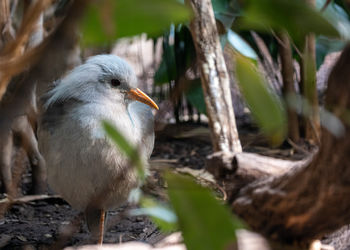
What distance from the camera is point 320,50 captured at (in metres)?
4.23

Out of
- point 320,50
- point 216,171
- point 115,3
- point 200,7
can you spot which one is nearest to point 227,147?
point 200,7

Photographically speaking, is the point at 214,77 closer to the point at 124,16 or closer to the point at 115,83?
the point at 115,83

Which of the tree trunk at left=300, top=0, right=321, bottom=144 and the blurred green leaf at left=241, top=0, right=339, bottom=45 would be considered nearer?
the blurred green leaf at left=241, top=0, right=339, bottom=45

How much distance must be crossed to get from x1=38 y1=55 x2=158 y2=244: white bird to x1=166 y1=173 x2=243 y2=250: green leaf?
1738mm

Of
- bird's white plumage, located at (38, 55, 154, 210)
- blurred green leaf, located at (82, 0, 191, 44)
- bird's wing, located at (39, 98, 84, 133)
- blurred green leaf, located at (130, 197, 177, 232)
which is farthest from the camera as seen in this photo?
bird's wing, located at (39, 98, 84, 133)

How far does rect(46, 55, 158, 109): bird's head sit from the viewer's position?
7.95 feet

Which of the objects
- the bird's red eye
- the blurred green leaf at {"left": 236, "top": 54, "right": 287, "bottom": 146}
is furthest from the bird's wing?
the blurred green leaf at {"left": 236, "top": 54, "right": 287, "bottom": 146}

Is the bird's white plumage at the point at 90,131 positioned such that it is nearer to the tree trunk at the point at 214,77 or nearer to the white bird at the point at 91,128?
the white bird at the point at 91,128

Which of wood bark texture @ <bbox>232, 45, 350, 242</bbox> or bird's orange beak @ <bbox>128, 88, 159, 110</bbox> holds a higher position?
wood bark texture @ <bbox>232, 45, 350, 242</bbox>

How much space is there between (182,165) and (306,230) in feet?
9.80

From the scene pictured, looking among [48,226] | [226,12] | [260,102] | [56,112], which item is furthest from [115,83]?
[260,102]

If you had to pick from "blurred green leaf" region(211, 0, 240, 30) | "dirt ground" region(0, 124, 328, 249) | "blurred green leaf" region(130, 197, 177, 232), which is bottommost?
"dirt ground" region(0, 124, 328, 249)

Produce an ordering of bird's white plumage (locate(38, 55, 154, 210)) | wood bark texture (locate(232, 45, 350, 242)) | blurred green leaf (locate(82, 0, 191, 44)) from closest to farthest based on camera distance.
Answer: blurred green leaf (locate(82, 0, 191, 44))
wood bark texture (locate(232, 45, 350, 242))
bird's white plumage (locate(38, 55, 154, 210))

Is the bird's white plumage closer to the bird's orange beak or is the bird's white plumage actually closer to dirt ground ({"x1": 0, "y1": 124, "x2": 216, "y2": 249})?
the bird's orange beak
